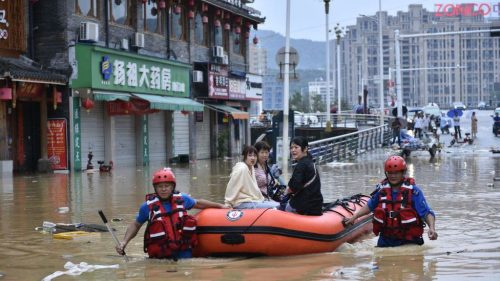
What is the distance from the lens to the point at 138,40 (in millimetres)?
32156

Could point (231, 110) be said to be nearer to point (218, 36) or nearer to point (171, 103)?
point (218, 36)

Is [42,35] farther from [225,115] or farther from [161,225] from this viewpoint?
[161,225]

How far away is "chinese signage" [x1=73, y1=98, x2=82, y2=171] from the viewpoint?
28562 millimetres

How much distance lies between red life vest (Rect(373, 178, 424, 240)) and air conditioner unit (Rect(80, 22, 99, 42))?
20.8 m

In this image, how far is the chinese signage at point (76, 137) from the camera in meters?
28.6

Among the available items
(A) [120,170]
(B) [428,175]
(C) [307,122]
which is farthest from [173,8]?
(C) [307,122]

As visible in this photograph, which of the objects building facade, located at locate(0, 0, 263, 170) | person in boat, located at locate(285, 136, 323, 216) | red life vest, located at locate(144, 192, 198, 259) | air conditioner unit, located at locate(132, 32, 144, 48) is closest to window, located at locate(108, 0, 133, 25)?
building facade, located at locate(0, 0, 263, 170)

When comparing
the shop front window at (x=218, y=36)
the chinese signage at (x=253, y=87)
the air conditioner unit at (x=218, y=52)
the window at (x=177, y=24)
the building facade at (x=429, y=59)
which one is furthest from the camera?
the building facade at (x=429, y=59)

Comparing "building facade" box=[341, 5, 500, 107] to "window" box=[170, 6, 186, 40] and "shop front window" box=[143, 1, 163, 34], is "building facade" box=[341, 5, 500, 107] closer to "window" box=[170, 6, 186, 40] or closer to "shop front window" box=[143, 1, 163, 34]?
"window" box=[170, 6, 186, 40]

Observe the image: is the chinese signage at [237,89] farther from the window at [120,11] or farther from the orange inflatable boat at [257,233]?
the orange inflatable boat at [257,233]

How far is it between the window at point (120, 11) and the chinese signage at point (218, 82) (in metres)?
6.95

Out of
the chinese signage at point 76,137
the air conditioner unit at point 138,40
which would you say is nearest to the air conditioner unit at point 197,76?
the air conditioner unit at point 138,40

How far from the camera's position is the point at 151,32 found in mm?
34469

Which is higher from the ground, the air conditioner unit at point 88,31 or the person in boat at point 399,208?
the air conditioner unit at point 88,31
